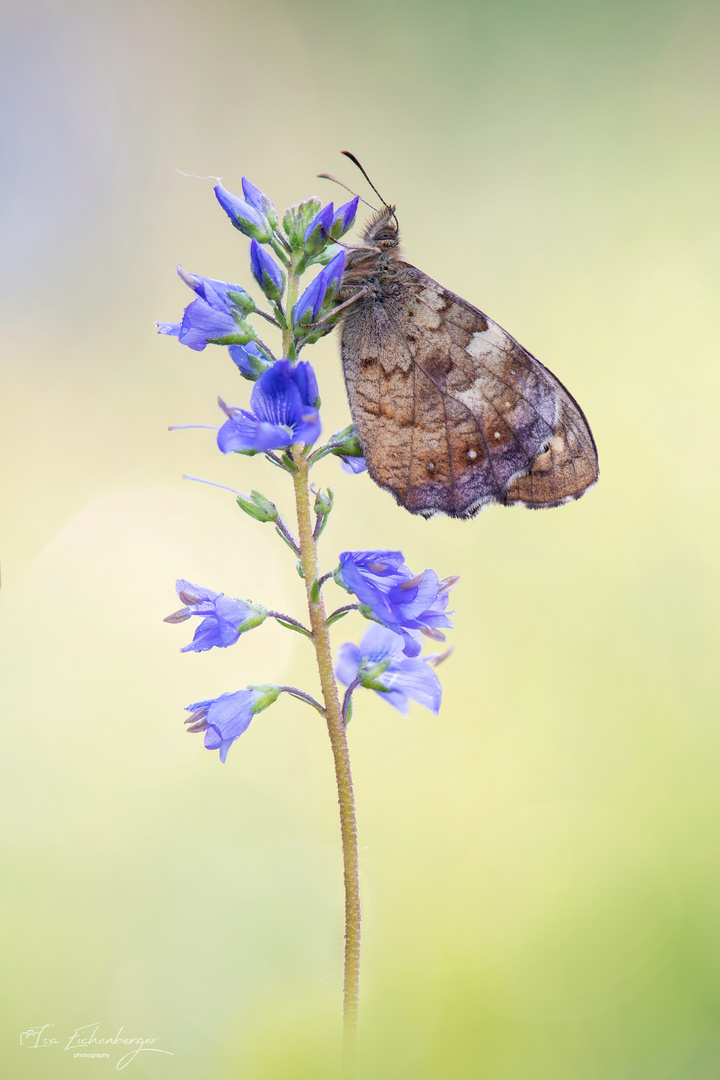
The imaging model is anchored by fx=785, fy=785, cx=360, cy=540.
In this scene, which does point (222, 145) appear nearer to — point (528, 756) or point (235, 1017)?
point (528, 756)

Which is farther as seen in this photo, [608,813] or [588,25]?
[588,25]

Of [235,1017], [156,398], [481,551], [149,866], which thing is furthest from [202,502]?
[235,1017]

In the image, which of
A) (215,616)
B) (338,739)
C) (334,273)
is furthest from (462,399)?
(338,739)

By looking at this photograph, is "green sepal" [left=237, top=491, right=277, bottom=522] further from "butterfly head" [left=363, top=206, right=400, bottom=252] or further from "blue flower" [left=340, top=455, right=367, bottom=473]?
"butterfly head" [left=363, top=206, right=400, bottom=252]

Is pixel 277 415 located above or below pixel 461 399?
below

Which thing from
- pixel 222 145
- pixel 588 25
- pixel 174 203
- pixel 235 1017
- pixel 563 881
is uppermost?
pixel 588 25

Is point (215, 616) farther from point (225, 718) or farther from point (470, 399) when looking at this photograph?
point (470, 399)

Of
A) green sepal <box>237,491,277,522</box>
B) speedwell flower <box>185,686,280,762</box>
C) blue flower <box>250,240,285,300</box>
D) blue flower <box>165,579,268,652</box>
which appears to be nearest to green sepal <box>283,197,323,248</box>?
blue flower <box>250,240,285,300</box>
